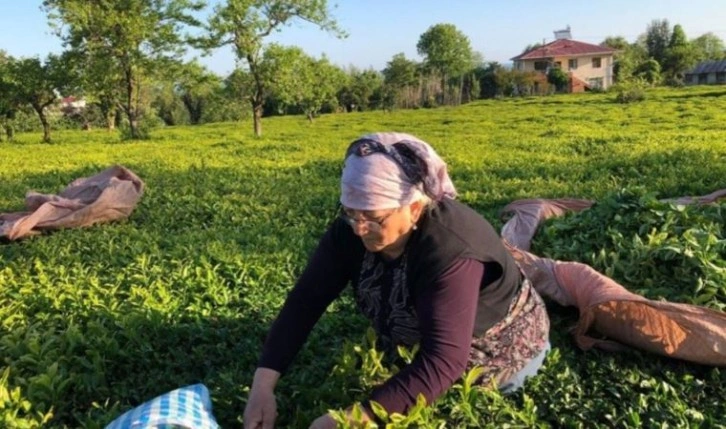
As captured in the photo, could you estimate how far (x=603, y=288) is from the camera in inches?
122

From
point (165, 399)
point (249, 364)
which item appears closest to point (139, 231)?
point (249, 364)

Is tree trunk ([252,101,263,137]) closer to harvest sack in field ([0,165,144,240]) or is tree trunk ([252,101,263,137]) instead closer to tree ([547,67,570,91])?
harvest sack in field ([0,165,144,240])

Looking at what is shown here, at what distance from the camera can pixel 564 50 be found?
50.2m

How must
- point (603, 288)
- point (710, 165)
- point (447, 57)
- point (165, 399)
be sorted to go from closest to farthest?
point (165, 399) < point (603, 288) < point (710, 165) < point (447, 57)

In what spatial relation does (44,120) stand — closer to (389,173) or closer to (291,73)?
(291,73)

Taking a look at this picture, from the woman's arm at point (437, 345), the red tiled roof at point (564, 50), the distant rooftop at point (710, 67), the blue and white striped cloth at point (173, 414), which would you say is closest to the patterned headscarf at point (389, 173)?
the woman's arm at point (437, 345)

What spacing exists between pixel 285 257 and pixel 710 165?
5.50m

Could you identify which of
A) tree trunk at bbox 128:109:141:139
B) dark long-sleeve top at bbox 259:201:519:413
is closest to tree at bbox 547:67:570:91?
tree trunk at bbox 128:109:141:139

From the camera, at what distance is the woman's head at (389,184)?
2.05m

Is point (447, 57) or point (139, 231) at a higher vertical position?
point (447, 57)

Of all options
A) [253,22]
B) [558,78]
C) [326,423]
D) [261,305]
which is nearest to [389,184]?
[326,423]

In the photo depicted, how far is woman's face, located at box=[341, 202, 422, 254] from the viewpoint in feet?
6.87

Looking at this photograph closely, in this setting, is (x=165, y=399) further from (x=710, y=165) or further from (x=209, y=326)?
(x=710, y=165)

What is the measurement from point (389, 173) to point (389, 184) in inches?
1.3
